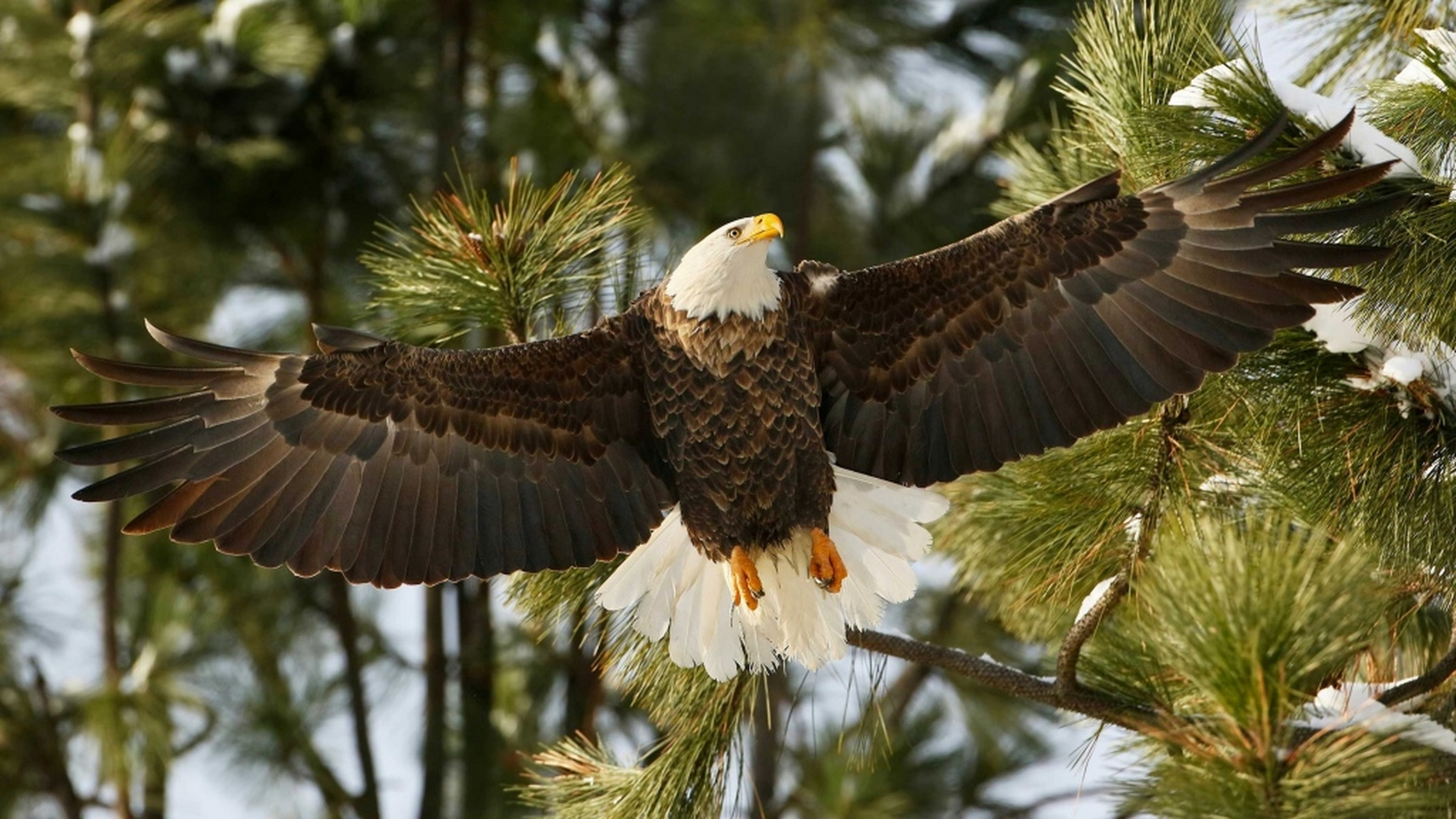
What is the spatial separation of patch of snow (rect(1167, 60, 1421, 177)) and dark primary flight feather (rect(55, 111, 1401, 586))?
0.29 metres

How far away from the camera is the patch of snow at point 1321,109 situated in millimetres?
2703

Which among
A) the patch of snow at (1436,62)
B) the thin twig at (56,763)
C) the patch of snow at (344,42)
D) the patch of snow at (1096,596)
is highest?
the patch of snow at (344,42)

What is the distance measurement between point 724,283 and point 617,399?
0.38 meters

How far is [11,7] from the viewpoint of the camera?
7.18m

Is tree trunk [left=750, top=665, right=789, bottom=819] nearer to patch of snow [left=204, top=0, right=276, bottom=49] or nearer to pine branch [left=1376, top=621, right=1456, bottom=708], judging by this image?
patch of snow [left=204, top=0, right=276, bottom=49]

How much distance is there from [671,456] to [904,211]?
13.0 ft

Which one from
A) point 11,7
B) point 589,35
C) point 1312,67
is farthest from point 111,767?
point 1312,67

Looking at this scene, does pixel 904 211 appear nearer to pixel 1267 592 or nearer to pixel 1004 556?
pixel 1004 556

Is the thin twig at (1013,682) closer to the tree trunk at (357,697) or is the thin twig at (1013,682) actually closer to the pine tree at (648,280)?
the pine tree at (648,280)

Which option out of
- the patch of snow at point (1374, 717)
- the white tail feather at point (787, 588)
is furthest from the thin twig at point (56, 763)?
the patch of snow at point (1374, 717)

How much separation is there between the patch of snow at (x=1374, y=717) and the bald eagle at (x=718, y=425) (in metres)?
0.65

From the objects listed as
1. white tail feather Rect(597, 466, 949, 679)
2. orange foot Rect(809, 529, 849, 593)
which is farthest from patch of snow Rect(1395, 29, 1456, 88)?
orange foot Rect(809, 529, 849, 593)

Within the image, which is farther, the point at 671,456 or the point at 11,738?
the point at 11,738

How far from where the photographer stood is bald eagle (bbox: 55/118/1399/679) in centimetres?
337
